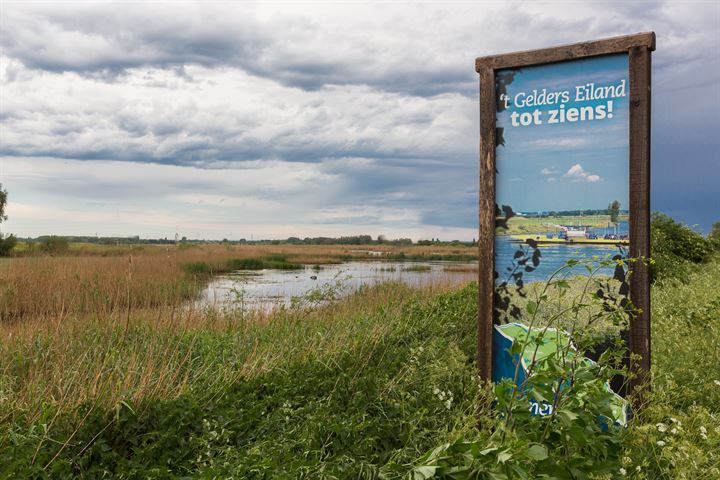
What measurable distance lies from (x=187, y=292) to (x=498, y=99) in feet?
18.0

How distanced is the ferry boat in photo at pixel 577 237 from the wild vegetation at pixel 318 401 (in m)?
0.38

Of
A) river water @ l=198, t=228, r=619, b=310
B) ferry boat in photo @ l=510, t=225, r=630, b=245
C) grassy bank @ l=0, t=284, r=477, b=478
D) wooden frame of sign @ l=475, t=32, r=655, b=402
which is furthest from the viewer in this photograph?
river water @ l=198, t=228, r=619, b=310

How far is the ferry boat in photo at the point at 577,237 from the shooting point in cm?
421

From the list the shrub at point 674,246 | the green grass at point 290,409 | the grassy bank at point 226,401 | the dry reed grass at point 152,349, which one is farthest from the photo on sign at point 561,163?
the shrub at point 674,246

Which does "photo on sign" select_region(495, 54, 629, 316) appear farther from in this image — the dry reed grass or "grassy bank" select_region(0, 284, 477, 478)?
the dry reed grass

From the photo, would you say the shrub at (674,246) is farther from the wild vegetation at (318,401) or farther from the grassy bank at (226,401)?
the grassy bank at (226,401)

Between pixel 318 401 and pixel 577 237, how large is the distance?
90.5 inches

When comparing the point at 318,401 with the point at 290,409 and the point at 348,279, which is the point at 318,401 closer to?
the point at 290,409

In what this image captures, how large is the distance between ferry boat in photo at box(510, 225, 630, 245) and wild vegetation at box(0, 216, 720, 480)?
1.25ft

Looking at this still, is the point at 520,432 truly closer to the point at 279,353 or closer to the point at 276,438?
the point at 276,438

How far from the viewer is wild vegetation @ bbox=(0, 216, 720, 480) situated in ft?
9.77

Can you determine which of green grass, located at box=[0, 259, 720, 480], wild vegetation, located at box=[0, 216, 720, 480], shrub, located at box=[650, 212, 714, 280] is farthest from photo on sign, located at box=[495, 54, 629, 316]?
shrub, located at box=[650, 212, 714, 280]

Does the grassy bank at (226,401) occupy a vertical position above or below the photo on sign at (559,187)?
below

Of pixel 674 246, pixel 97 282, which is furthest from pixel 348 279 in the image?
pixel 674 246
